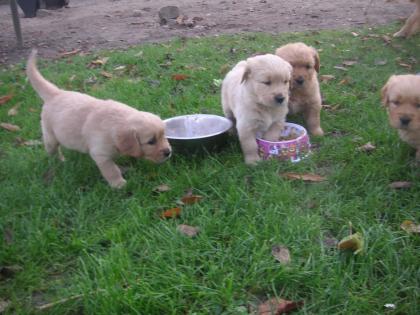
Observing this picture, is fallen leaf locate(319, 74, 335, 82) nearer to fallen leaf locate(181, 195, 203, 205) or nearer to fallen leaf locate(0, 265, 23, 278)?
fallen leaf locate(181, 195, 203, 205)

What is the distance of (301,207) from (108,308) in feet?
4.59

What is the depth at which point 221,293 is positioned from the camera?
2221 millimetres

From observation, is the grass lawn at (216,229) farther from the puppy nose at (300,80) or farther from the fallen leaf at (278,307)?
the puppy nose at (300,80)

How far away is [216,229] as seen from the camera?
108 inches

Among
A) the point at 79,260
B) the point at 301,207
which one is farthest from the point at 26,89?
the point at 301,207

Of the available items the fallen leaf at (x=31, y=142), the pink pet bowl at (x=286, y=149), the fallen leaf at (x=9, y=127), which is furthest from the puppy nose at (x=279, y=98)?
the fallen leaf at (x=9, y=127)

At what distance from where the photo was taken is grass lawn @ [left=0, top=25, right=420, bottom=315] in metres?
2.25

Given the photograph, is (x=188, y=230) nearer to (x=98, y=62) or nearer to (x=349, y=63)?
(x=349, y=63)

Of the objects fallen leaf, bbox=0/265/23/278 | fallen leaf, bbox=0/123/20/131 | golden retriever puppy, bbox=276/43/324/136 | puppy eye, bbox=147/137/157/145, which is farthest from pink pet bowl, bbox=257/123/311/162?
fallen leaf, bbox=0/123/20/131

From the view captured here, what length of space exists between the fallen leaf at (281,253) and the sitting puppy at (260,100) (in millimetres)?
1157

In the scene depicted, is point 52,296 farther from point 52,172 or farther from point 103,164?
point 52,172

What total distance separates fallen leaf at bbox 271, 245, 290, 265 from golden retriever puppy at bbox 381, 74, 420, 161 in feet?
4.68

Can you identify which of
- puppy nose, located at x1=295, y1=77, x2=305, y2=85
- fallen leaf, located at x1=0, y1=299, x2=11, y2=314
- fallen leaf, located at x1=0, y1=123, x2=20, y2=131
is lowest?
fallen leaf, located at x1=0, y1=299, x2=11, y2=314

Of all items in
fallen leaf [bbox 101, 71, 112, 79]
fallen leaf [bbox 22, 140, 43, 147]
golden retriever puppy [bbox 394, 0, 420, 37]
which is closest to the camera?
fallen leaf [bbox 22, 140, 43, 147]
